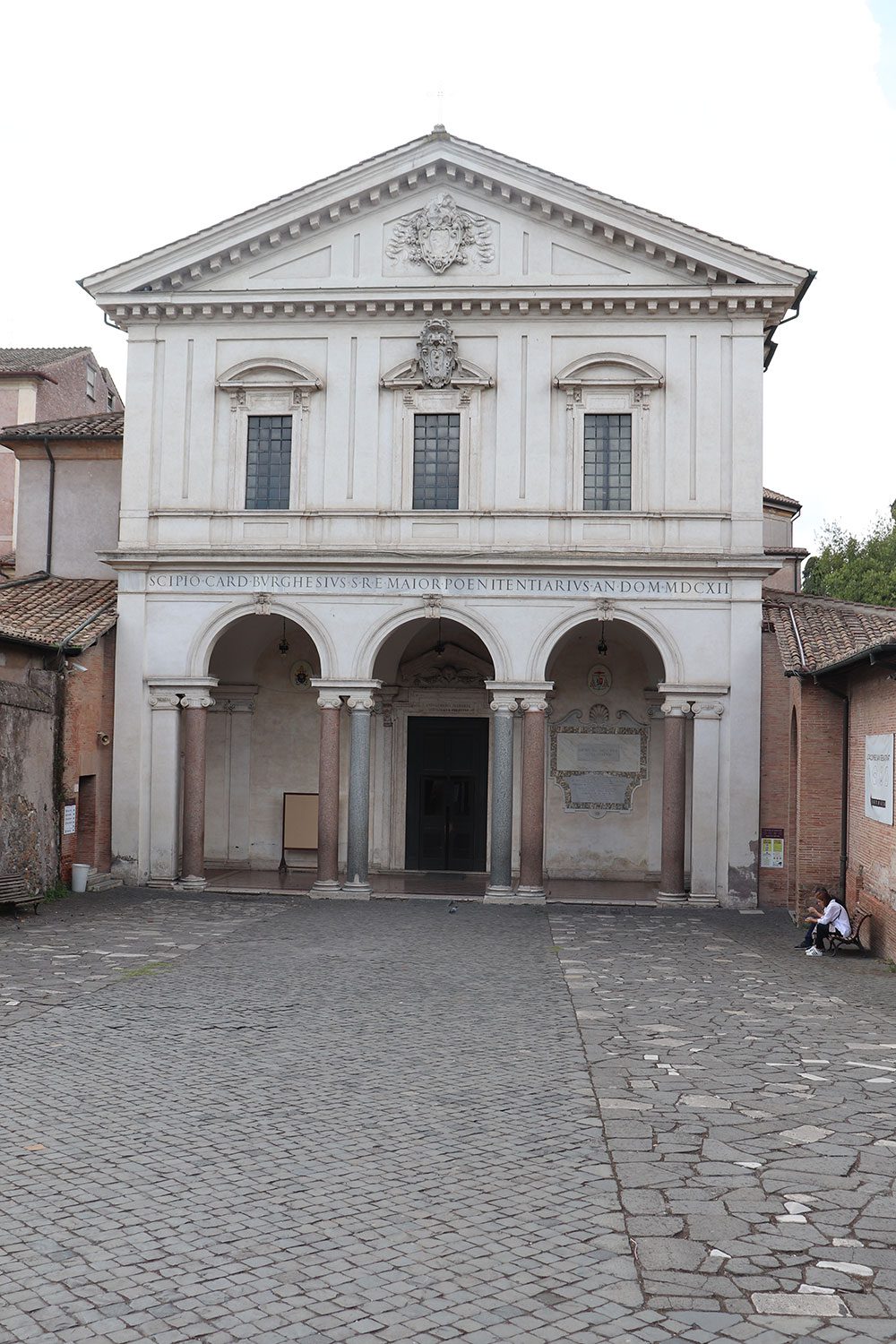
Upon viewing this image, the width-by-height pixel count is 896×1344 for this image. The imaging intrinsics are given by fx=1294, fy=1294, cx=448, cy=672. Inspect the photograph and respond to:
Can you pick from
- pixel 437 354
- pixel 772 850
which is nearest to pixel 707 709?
pixel 772 850

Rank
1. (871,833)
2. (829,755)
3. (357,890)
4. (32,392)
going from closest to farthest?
(871,833) → (829,755) → (357,890) → (32,392)

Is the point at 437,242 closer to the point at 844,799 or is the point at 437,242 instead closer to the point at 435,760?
the point at 435,760

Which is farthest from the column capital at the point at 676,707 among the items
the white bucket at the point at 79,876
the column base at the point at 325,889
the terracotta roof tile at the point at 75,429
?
the terracotta roof tile at the point at 75,429

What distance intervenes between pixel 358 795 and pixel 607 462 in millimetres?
6803

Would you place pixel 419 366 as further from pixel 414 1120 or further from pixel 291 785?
pixel 414 1120

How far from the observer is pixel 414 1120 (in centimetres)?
778

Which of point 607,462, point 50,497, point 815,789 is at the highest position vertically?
point 607,462

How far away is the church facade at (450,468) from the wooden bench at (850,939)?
4300mm

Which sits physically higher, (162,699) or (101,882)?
(162,699)

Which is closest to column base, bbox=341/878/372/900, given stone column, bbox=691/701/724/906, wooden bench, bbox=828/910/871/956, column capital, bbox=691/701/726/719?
stone column, bbox=691/701/724/906

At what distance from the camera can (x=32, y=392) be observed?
34062mm

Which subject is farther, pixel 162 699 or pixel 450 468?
pixel 162 699

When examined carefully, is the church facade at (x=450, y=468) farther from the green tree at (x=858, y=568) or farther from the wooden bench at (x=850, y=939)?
the green tree at (x=858, y=568)

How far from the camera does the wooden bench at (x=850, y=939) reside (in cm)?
1559
